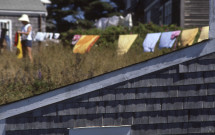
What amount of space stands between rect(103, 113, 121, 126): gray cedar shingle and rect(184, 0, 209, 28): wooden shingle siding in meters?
8.79

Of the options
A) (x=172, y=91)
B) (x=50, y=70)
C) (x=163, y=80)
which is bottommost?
(x=50, y=70)

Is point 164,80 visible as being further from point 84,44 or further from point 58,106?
point 84,44

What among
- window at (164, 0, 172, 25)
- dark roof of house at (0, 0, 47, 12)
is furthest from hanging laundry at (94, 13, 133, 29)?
dark roof of house at (0, 0, 47, 12)

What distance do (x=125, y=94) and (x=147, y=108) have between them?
0.35 metres

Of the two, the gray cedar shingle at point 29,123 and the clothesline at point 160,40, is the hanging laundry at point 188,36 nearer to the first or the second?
the clothesline at point 160,40

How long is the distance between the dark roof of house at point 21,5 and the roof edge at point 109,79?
40.9ft

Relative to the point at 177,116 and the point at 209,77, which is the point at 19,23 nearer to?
the point at 177,116

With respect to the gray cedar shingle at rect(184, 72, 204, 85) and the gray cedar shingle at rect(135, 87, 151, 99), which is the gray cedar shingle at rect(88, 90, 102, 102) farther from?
the gray cedar shingle at rect(184, 72, 204, 85)

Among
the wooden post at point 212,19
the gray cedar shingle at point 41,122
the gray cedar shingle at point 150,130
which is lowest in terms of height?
the gray cedar shingle at point 150,130

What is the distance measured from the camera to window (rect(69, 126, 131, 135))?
13.2 feet

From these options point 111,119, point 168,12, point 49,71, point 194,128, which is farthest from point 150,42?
point 168,12

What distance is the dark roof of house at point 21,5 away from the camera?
1540 centimetres

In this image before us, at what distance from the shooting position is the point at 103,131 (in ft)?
13.3

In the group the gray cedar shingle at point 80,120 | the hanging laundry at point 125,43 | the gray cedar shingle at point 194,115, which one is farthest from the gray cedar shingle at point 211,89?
the hanging laundry at point 125,43
